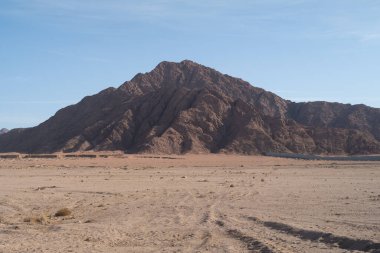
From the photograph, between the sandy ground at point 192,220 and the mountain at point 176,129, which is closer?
the sandy ground at point 192,220

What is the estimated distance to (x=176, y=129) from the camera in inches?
3932

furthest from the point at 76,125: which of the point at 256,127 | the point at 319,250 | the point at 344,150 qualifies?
the point at 319,250

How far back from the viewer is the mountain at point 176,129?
Result: 324ft

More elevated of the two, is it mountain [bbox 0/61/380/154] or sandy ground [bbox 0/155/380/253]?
mountain [bbox 0/61/380/154]

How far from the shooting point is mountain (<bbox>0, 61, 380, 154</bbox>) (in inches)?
3883

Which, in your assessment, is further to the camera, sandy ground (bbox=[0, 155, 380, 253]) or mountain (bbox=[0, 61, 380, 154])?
mountain (bbox=[0, 61, 380, 154])

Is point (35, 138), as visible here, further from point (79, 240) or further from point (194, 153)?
point (79, 240)

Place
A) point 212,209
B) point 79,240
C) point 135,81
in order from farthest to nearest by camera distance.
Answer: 1. point 135,81
2. point 212,209
3. point 79,240

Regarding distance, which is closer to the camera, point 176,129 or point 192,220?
point 192,220

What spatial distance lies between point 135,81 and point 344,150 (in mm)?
56231

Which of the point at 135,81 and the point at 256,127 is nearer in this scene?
the point at 256,127

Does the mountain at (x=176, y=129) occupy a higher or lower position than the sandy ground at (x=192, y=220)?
higher

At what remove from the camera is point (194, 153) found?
93.5 m

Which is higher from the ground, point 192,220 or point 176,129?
point 176,129
